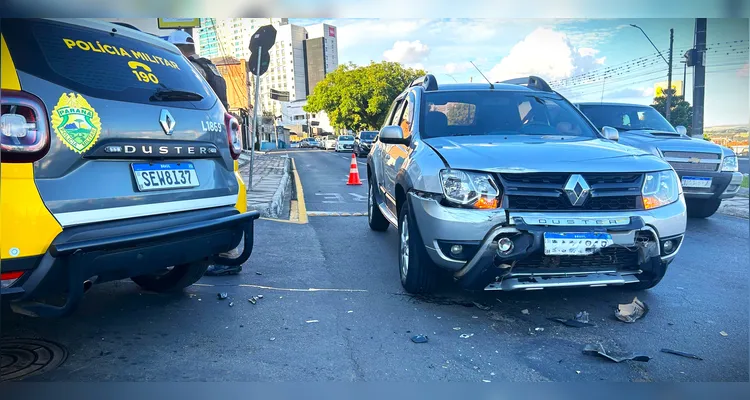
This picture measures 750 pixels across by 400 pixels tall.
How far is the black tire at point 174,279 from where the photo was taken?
3.94 metres

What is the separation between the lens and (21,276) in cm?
239

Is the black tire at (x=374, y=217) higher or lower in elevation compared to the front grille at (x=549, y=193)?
lower

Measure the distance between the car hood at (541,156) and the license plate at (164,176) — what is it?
1678mm

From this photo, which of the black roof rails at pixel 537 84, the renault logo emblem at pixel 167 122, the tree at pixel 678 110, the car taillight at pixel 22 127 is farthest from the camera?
the tree at pixel 678 110

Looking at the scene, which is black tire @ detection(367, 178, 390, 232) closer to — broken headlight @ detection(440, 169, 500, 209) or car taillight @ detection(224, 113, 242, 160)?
car taillight @ detection(224, 113, 242, 160)

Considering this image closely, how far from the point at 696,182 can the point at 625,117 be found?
1.95 m

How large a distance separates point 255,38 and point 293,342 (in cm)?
689

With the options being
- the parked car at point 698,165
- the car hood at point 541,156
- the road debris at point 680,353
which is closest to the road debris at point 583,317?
the road debris at point 680,353

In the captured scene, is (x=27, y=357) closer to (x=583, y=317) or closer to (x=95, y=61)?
(x=95, y=61)

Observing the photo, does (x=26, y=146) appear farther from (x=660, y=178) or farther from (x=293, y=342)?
(x=660, y=178)

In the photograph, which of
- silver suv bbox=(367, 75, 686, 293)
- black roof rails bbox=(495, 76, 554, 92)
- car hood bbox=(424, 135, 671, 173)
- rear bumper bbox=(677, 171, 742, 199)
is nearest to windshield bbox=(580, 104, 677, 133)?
rear bumper bbox=(677, 171, 742, 199)

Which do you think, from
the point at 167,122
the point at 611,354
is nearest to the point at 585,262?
the point at 611,354

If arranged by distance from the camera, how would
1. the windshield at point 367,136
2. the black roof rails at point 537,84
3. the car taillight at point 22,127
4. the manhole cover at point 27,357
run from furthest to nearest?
1. the windshield at point 367,136
2. the black roof rails at point 537,84
3. the manhole cover at point 27,357
4. the car taillight at point 22,127

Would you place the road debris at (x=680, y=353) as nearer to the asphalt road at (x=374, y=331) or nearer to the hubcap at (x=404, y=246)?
the asphalt road at (x=374, y=331)
